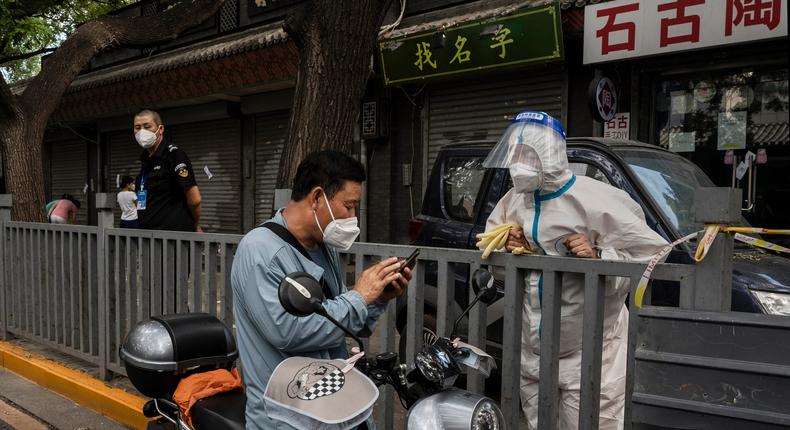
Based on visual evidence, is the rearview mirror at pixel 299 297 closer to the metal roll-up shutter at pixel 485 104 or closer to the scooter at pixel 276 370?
the scooter at pixel 276 370

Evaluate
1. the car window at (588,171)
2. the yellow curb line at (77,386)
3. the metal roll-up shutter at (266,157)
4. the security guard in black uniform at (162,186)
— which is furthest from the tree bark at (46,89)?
the car window at (588,171)

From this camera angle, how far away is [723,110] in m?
7.28

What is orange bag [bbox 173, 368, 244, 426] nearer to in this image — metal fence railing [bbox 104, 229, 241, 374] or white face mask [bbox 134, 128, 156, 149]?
metal fence railing [bbox 104, 229, 241, 374]

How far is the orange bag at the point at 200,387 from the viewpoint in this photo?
94.6 inches

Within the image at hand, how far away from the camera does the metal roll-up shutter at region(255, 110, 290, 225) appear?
11930 millimetres

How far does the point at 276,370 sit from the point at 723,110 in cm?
696

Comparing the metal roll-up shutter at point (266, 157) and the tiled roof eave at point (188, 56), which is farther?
the metal roll-up shutter at point (266, 157)

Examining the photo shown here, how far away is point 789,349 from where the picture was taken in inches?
59.8

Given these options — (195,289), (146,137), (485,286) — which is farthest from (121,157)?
(485,286)

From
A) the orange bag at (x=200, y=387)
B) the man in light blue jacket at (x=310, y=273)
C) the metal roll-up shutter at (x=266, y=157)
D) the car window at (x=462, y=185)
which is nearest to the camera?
the man in light blue jacket at (x=310, y=273)

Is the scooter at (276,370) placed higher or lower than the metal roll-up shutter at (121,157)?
lower

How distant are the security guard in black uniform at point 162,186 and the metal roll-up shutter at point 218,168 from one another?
773 centimetres

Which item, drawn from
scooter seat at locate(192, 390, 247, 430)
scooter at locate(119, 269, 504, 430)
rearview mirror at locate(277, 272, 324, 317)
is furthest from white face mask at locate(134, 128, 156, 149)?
rearview mirror at locate(277, 272, 324, 317)

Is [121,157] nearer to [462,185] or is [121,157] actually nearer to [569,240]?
[462,185]
